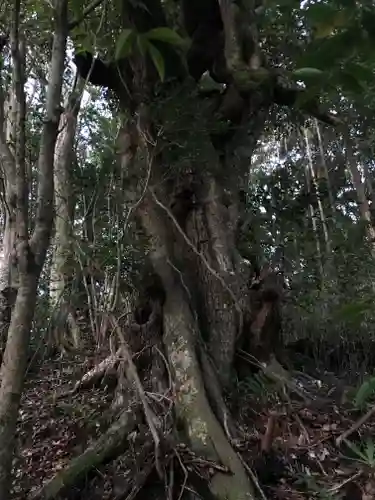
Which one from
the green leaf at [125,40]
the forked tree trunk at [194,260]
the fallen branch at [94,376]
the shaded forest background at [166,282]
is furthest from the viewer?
the fallen branch at [94,376]

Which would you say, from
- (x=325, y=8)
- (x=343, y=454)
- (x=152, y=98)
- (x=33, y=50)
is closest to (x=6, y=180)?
(x=325, y=8)

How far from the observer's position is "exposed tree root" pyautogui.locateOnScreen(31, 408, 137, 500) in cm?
320

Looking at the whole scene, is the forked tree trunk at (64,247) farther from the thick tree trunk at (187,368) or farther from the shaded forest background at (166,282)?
the thick tree trunk at (187,368)

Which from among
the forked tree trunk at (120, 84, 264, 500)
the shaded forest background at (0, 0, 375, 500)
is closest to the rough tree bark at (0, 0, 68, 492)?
the shaded forest background at (0, 0, 375, 500)

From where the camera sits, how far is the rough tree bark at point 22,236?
243 centimetres

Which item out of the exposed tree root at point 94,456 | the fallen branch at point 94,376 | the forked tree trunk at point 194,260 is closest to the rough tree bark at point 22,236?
the exposed tree root at point 94,456

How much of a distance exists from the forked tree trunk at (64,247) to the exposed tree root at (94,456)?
1336 millimetres

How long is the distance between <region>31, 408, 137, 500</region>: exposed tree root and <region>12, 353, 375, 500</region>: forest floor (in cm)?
7

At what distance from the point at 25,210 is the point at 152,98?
2.30 m

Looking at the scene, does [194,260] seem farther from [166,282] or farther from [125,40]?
[125,40]

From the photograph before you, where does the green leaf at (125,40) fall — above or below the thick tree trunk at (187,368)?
above

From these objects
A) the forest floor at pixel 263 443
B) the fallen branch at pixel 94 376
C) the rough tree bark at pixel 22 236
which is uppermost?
the rough tree bark at pixel 22 236

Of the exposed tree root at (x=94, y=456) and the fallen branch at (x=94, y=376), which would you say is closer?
the exposed tree root at (x=94, y=456)

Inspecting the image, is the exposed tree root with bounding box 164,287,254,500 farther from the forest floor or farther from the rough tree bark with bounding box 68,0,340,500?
the forest floor
